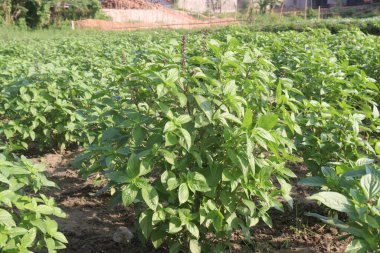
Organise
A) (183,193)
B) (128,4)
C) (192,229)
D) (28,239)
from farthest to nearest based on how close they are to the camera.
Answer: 1. (128,4)
2. (192,229)
3. (183,193)
4. (28,239)

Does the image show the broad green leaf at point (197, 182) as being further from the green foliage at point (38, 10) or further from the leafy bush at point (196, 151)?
the green foliage at point (38, 10)

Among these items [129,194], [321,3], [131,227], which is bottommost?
[131,227]

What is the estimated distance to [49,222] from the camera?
2.01 meters

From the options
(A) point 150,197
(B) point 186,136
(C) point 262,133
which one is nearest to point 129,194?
(A) point 150,197

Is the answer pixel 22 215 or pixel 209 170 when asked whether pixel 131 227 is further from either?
pixel 22 215

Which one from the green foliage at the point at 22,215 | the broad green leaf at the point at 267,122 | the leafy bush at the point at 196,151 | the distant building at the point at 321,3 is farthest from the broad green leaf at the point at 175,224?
the distant building at the point at 321,3

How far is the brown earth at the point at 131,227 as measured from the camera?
9.20ft

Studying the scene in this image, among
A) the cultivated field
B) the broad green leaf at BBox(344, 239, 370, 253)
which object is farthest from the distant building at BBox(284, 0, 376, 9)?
the broad green leaf at BBox(344, 239, 370, 253)

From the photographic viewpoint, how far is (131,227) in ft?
10.0

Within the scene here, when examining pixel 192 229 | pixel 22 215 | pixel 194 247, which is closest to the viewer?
pixel 22 215

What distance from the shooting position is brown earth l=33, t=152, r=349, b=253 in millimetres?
2805

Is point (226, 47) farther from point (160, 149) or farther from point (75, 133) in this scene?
point (75, 133)

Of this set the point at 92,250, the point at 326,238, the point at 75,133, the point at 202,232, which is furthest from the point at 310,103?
the point at 75,133

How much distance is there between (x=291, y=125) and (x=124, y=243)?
4.32 ft
